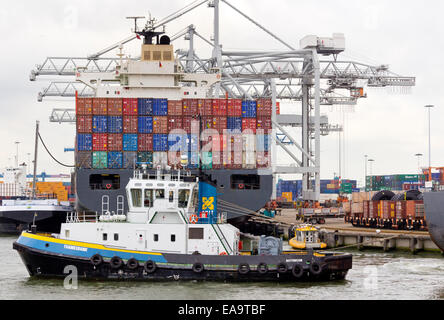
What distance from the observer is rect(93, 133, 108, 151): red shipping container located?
4678 centimetres

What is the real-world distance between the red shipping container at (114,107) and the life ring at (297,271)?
74.4ft

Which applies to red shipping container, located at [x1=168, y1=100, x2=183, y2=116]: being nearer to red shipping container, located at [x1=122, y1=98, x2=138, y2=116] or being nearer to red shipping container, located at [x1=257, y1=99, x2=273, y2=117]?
red shipping container, located at [x1=122, y1=98, x2=138, y2=116]

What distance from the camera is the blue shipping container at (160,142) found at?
153 ft

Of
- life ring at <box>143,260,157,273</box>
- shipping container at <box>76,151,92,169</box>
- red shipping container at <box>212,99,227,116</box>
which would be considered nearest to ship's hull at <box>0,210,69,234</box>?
shipping container at <box>76,151,92,169</box>

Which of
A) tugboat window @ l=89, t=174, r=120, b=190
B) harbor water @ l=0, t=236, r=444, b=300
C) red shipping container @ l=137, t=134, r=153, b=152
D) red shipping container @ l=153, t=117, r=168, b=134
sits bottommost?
harbor water @ l=0, t=236, r=444, b=300

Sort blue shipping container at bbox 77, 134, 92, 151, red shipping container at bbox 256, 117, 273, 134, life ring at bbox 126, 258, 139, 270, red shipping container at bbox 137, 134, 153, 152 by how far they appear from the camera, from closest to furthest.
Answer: life ring at bbox 126, 258, 139, 270, red shipping container at bbox 137, 134, 153, 152, blue shipping container at bbox 77, 134, 92, 151, red shipping container at bbox 256, 117, 273, 134

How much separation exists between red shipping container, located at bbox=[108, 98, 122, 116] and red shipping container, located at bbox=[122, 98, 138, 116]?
27 centimetres

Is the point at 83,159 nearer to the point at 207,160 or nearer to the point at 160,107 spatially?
the point at 160,107

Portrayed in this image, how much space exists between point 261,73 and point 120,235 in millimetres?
41087

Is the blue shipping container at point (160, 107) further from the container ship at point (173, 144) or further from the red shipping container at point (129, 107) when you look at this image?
the red shipping container at point (129, 107)
